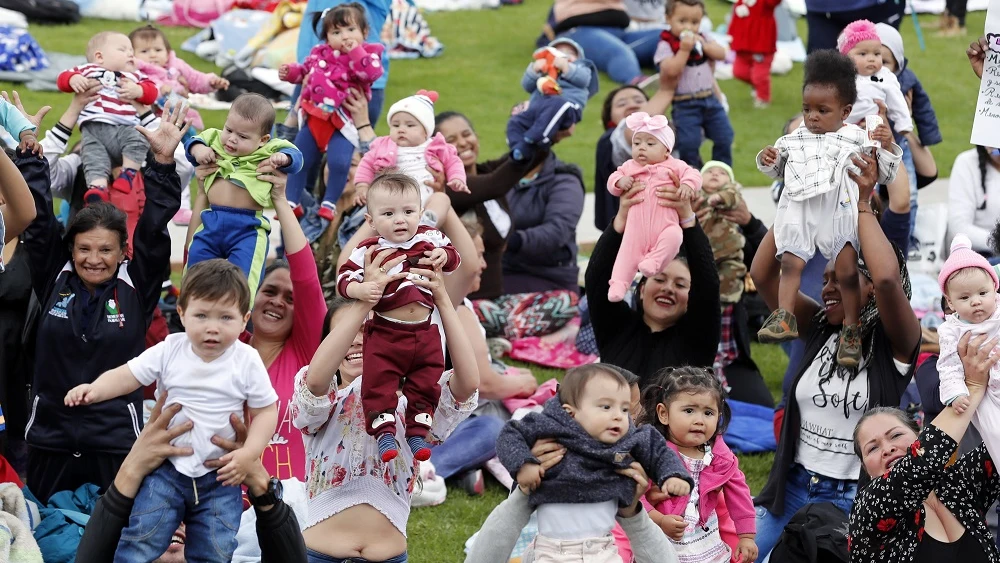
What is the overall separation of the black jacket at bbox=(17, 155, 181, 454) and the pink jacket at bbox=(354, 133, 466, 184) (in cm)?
93

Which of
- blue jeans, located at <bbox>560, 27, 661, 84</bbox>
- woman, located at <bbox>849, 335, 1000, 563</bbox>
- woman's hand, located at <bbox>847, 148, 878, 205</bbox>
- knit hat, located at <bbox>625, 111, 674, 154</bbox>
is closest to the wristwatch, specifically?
woman, located at <bbox>849, 335, 1000, 563</bbox>

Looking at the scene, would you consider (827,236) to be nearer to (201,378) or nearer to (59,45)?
(201,378)

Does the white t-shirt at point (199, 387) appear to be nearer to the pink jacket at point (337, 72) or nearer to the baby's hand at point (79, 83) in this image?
the baby's hand at point (79, 83)

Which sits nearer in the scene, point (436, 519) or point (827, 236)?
point (827, 236)

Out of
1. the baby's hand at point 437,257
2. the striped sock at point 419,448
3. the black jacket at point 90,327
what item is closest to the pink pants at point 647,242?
the baby's hand at point 437,257

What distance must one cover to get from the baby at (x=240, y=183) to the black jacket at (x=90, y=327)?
17 centimetres

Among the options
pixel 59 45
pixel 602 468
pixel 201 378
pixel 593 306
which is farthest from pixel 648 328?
pixel 59 45

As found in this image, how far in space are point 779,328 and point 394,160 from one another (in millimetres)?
1940

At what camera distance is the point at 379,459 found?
4.59 metres

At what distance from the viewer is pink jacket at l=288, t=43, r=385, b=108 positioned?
695 cm

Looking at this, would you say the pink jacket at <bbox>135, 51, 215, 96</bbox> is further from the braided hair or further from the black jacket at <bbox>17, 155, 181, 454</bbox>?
the braided hair

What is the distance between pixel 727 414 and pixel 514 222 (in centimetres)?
297

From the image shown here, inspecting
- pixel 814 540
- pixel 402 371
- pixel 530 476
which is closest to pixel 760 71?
pixel 814 540

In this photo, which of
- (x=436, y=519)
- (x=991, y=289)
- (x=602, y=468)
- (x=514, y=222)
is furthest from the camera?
(x=514, y=222)
